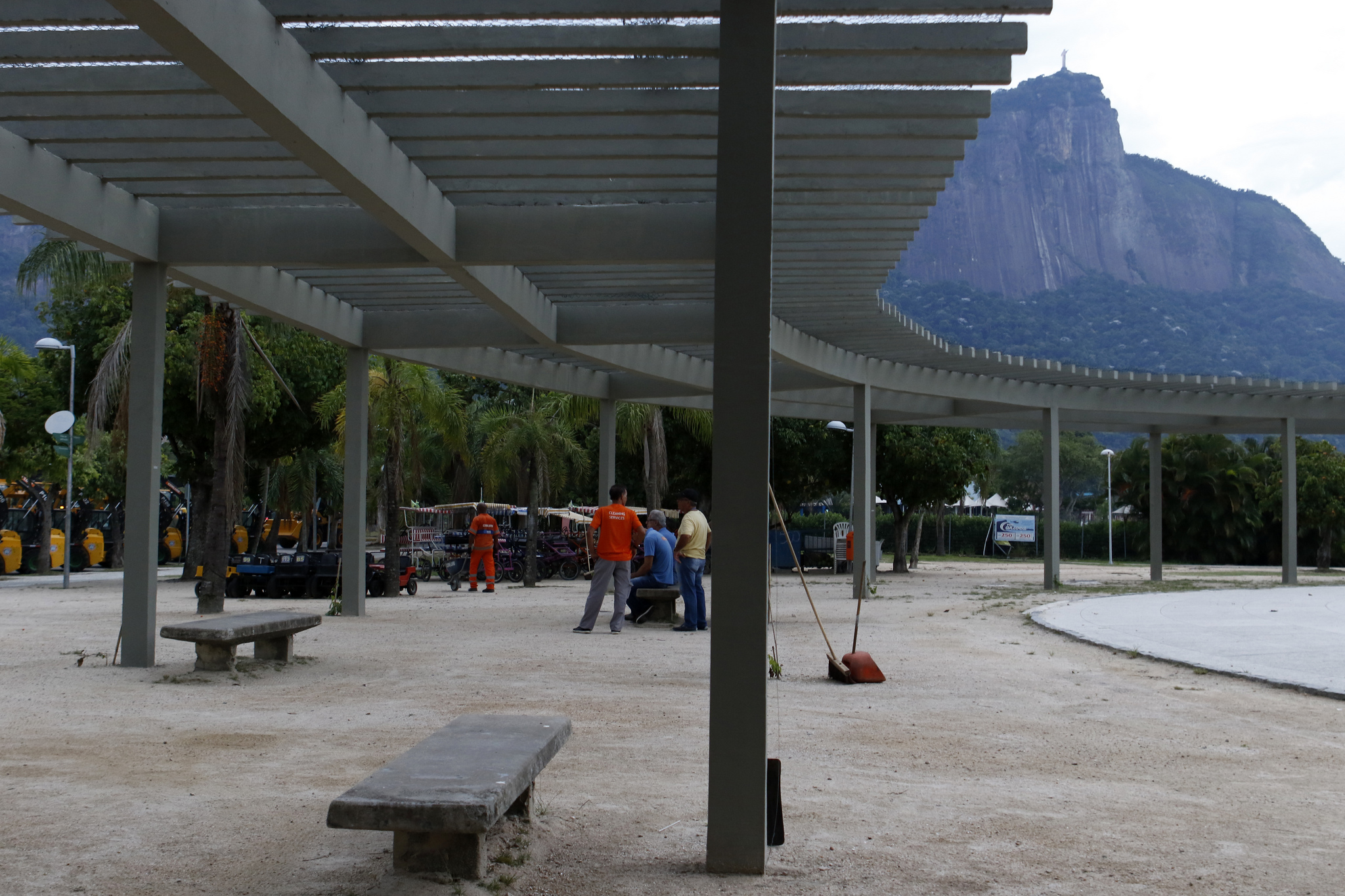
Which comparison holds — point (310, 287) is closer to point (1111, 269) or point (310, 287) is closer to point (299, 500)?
point (299, 500)

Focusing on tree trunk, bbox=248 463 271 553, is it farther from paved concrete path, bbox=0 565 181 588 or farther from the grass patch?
the grass patch

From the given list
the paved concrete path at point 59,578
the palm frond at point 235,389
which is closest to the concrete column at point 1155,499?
the palm frond at point 235,389

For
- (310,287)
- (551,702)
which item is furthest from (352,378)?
(551,702)

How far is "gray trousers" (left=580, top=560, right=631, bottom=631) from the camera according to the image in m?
12.9

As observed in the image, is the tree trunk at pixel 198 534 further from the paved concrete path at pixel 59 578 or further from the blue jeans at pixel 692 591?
the blue jeans at pixel 692 591

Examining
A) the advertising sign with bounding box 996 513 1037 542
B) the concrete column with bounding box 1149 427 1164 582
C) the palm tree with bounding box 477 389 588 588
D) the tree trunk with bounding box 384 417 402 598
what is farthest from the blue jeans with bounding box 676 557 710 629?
the advertising sign with bounding box 996 513 1037 542

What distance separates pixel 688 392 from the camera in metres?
19.3

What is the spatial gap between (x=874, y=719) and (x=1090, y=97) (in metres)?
200

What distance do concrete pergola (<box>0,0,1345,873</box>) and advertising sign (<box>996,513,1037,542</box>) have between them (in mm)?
41051

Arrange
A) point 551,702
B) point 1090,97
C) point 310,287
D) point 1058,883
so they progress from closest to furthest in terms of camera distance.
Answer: point 1058,883, point 551,702, point 310,287, point 1090,97

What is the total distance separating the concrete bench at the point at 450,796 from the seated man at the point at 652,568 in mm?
9042

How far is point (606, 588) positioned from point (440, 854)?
9.16 meters

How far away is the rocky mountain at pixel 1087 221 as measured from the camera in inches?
6132

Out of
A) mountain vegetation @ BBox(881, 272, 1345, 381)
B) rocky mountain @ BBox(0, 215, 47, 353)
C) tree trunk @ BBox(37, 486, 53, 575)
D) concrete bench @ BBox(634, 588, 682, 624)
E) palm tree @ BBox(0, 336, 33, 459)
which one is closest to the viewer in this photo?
concrete bench @ BBox(634, 588, 682, 624)
